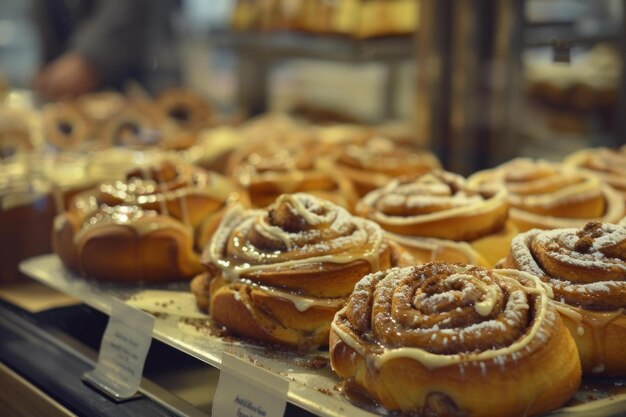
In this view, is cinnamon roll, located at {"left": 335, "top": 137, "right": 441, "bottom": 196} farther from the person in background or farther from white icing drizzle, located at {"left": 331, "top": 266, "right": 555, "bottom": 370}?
the person in background

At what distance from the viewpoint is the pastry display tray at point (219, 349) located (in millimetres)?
1495

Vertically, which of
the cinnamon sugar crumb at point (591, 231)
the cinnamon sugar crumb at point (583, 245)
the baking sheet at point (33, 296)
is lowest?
the baking sheet at point (33, 296)

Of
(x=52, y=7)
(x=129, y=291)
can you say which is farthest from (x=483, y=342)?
(x=52, y=7)

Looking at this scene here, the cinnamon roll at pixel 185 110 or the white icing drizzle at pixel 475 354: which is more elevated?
the cinnamon roll at pixel 185 110

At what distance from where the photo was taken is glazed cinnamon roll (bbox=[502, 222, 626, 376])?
1577 millimetres

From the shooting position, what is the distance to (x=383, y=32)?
3990 millimetres

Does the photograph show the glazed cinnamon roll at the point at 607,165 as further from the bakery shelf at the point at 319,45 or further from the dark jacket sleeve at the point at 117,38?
the dark jacket sleeve at the point at 117,38

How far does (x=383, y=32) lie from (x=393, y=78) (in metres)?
0.42

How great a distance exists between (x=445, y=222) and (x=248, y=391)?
2.33ft

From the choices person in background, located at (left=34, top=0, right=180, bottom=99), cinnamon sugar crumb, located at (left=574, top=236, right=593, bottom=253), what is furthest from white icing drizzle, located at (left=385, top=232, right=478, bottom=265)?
person in background, located at (left=34, top=0, right=180, bottom=99)

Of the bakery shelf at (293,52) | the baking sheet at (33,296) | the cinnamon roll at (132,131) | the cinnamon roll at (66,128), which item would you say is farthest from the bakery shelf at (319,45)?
the baking sheet at (33,296)

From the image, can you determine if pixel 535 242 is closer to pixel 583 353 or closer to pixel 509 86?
pixel 583 353

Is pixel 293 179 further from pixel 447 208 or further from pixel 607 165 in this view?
pixel 607 165

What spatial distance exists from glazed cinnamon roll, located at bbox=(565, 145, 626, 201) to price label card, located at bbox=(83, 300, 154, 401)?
4.09 feet
